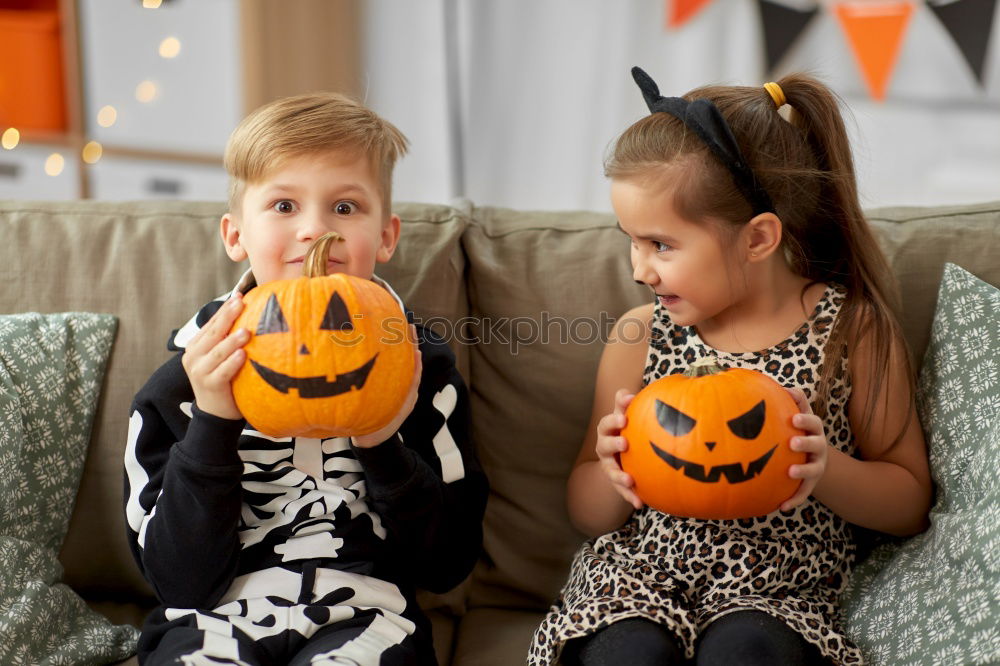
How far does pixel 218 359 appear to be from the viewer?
1.15 m

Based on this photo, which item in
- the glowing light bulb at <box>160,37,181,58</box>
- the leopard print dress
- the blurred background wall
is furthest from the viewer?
the glowing light bulb at <box>160,37,181,58</box>

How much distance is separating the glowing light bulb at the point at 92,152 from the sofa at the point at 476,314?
2053 mm

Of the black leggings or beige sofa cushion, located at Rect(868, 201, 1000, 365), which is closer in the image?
the black leggings

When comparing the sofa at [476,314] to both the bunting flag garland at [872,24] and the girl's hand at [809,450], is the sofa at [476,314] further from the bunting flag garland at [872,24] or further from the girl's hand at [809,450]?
the bunting flag garland at [872,24]

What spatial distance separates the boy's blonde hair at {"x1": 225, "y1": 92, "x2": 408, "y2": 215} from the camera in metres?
1.38

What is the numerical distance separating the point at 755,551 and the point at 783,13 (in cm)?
219

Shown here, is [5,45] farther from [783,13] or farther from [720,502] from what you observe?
[720,502]

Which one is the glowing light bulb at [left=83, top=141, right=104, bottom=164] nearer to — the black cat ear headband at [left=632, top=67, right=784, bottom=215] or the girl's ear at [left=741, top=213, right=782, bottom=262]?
the black cat ear headband at [left=632, top=67, right=784, bottom=215]

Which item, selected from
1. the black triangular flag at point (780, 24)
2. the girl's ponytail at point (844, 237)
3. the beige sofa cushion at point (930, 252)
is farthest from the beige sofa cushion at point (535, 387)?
the black triangular flag at point (780, 24)

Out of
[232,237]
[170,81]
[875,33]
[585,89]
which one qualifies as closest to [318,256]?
[232,237]

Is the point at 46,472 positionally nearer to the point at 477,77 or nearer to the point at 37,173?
the point at 477,77

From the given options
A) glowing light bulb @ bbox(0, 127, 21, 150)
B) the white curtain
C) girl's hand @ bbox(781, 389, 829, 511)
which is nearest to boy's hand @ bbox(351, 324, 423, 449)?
girl's hand @ bbox(781, 389, 829, 511)

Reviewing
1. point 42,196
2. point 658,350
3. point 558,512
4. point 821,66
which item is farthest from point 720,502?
point 42,196

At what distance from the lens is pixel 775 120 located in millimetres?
1451
